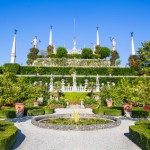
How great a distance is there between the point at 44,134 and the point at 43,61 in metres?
56.8

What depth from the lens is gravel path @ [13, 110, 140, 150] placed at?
1134 centimetres

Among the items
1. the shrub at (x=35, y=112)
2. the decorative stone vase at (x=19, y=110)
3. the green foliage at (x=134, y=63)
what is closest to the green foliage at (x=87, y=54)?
the green foliage at (x=134, y=63)

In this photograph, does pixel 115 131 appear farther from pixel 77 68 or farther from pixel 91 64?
pixel 91 64

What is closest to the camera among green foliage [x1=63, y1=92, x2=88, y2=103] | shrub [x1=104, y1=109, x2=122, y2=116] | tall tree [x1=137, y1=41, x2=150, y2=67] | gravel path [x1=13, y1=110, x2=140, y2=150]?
gravel path [x1=13, y1=110, x2=140, y2=150]

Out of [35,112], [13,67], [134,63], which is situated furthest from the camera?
[134,63]

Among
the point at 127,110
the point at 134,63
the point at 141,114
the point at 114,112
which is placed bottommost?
the point at 141,114

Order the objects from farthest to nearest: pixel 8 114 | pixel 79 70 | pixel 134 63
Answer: pixel 134 63, pixel 79 70, pixel 8 114

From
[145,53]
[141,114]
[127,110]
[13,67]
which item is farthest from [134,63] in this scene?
[145,53]

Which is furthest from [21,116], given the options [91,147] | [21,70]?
[21,70]

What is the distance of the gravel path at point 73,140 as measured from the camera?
11.3m

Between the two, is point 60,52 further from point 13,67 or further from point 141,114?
point 141,114

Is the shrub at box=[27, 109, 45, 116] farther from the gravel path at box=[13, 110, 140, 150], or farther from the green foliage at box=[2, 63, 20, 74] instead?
the green foliage at box=[2, 63, 20, 74]

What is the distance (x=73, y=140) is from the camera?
12.8 meters

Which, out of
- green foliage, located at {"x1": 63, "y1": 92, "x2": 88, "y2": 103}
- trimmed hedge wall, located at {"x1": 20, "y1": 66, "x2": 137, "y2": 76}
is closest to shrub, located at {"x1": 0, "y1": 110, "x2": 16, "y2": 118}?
green foliage, located at {"x1": 63, "y1": 92, "x2": 88, "y2": 103}
